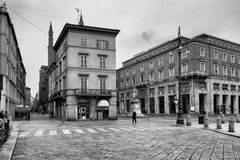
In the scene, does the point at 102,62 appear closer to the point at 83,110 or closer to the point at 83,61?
the point at 83,61

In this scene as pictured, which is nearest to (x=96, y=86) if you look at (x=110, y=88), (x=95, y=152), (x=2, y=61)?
(x=110, y=88)

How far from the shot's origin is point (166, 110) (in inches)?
2142

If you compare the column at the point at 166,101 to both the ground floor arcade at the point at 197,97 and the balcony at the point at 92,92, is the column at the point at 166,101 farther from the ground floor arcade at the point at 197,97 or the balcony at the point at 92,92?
the balcony at the point at 92,92

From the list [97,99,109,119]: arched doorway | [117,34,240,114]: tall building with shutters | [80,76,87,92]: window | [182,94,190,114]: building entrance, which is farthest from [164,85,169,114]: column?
[80,76,87,92]: window

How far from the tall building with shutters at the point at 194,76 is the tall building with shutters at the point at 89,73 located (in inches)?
648

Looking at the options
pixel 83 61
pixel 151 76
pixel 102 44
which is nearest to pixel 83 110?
pixel 83 61

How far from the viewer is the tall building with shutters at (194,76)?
47.5 metres

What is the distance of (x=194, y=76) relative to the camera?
46.6 meters

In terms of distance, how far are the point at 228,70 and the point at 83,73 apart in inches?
1360

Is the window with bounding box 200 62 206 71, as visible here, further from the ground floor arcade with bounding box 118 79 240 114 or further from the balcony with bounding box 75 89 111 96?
the balcony with bounding box 75 89 111 96

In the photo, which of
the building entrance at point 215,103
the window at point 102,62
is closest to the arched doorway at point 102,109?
the window at point 102,62

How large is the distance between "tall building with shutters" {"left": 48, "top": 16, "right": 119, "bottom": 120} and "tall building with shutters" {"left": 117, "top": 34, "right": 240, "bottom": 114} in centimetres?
1647

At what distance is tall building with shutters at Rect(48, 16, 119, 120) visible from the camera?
3572cm

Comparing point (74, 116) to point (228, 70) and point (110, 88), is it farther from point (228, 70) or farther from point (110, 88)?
point (228, 70)
